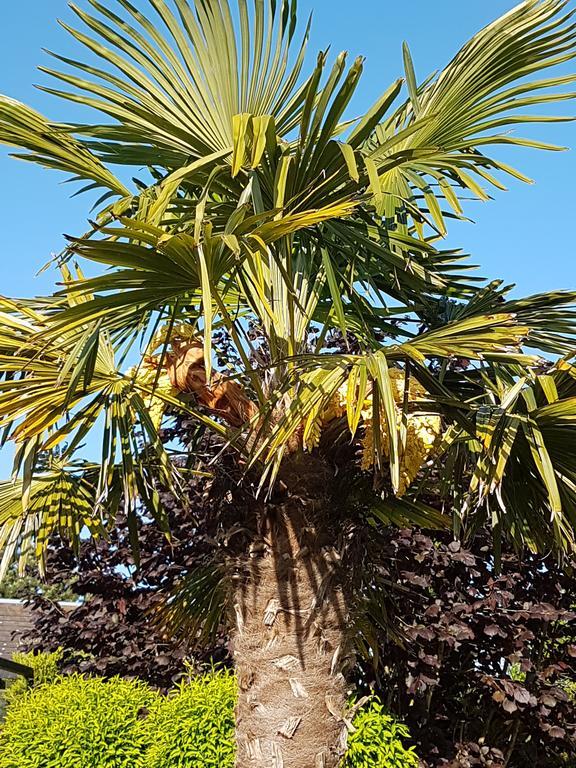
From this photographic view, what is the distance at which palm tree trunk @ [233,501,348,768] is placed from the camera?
3.63 meters

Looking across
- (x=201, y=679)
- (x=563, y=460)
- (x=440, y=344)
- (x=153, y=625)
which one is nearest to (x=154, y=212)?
(x=440, y=344)

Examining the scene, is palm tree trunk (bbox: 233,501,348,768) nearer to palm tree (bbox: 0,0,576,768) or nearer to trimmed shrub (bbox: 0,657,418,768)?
palm tree (bbox: 0,0,576,768)

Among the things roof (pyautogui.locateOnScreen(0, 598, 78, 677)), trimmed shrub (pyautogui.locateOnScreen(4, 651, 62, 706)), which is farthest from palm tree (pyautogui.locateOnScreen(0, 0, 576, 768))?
roof (pyautogui.locateOnScreen(0, 598, 78, 677))

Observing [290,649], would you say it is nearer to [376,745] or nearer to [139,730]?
[376,745]

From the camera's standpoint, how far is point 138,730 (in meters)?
5.91

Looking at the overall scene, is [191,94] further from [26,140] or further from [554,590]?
[554,590]

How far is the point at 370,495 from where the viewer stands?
415cm

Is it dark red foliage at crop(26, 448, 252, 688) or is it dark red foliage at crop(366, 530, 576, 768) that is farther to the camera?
dark red foliage at crop(26, 448, 252, 688)

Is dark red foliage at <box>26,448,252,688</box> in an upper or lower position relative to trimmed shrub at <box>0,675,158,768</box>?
upper

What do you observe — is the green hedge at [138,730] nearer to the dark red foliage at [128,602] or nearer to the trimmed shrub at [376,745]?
the trimmed shrub at [376,745]

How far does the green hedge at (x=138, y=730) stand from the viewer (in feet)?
17.7

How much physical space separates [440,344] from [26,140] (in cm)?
201

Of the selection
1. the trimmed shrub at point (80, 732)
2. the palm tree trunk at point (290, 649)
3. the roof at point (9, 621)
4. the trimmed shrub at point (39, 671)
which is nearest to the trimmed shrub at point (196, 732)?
the trimmed shrub at point (80, 732)

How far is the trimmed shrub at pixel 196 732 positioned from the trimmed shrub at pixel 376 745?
88 centimetres
